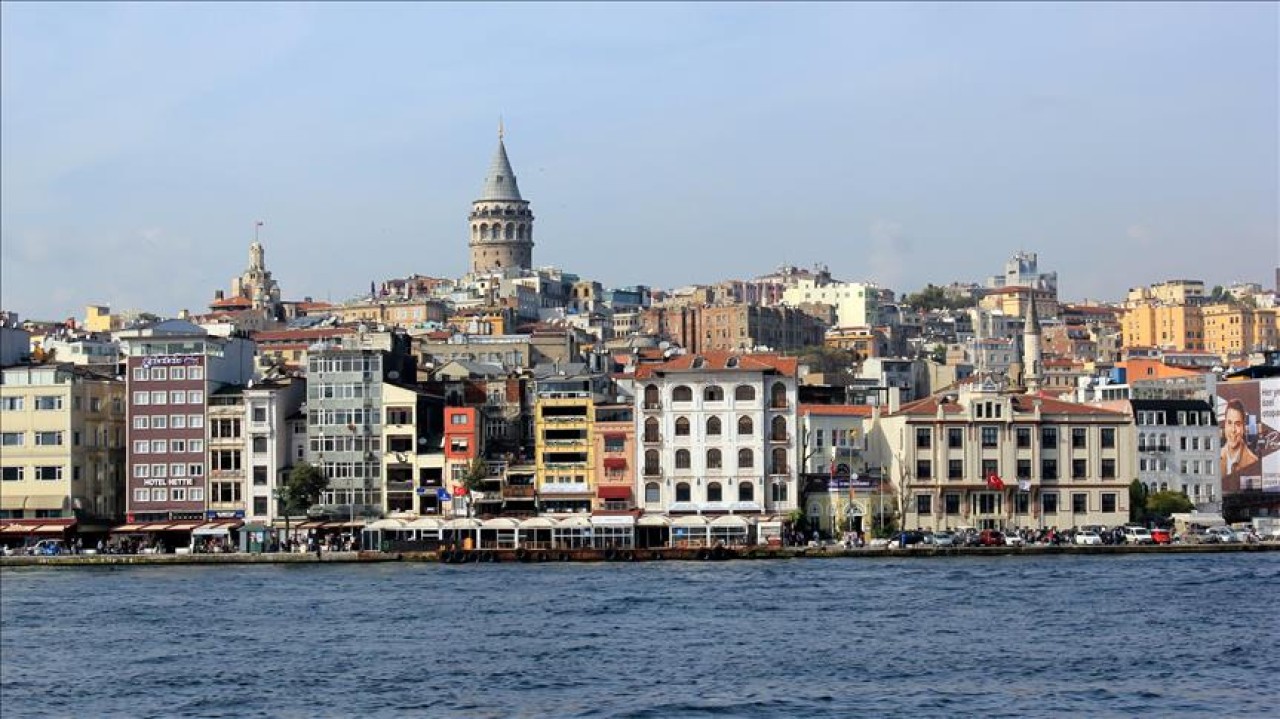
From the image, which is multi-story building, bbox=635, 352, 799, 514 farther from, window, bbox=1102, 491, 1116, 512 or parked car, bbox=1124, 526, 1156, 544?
parked car, bbox=1124, 526, 1156, 544

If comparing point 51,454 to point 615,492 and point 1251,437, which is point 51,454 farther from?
point 1251,437

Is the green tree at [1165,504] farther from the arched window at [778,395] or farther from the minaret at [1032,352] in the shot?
the minaret at [1032,352]

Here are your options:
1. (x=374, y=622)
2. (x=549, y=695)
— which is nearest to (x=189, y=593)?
(x=374, y=622)

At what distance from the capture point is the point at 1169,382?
Result: 332 ft

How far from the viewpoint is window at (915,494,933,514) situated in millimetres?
81562

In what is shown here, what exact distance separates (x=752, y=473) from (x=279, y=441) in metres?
17.4

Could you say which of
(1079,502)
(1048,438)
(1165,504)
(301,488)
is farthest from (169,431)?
(1165,504)

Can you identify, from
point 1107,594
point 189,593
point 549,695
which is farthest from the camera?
point 189,593

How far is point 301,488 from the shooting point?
7944 cm

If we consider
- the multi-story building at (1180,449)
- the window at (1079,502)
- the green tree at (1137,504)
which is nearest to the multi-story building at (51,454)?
the window at (1079,502)

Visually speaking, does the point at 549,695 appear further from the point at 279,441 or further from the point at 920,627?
the point at 279,441

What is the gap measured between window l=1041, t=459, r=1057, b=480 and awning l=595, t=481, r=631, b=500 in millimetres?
15247

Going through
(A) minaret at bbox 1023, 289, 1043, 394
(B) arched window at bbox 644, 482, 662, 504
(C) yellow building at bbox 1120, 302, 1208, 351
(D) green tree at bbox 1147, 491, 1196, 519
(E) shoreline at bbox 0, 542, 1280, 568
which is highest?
(C) yellow building at bbox 1120, 302, 1208, 351

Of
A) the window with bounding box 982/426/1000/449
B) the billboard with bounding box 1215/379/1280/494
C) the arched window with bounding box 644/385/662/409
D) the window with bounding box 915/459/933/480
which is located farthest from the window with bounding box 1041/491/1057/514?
the billboard with bounding box 1215/379/1280/494
